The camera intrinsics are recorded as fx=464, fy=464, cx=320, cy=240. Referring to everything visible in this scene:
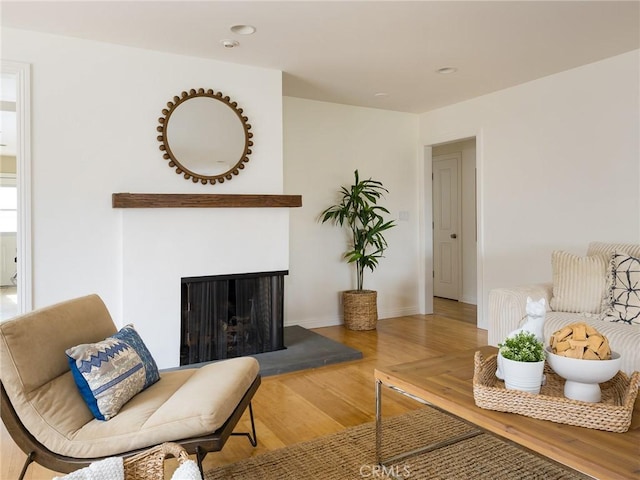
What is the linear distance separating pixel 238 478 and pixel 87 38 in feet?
9.83

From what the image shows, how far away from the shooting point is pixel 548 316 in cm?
300

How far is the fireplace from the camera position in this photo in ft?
11.6

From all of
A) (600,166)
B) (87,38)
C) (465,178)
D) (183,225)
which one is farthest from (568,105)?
(87,38)

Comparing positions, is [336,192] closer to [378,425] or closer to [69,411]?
[378,425]

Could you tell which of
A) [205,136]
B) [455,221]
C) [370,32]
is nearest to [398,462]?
[370,32]

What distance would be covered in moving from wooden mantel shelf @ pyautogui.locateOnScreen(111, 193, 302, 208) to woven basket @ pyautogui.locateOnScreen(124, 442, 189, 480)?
2.31 meters

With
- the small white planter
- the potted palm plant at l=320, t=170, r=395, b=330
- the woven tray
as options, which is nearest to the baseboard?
the potted palm plant at l=320, t=170, r=395, b=330

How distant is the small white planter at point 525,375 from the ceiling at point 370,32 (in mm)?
2100

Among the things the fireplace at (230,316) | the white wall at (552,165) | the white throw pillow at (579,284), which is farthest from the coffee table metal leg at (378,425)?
the white wall at (552,165)

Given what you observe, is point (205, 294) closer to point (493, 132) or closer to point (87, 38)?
point (87, 38)

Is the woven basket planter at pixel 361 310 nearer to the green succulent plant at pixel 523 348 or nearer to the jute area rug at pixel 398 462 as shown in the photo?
the jute area rug at pixel 398 462

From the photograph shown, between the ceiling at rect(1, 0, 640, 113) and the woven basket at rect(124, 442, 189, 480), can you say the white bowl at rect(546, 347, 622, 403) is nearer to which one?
the woven basket at rect(124, 442, 189, 480)

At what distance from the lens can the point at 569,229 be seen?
3980 mm

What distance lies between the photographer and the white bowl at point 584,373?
149 centimetres
